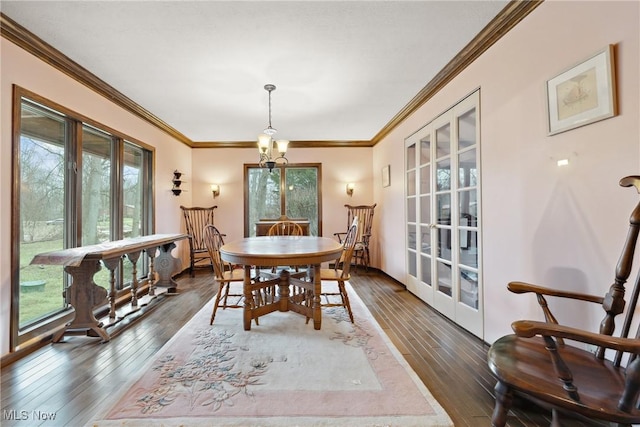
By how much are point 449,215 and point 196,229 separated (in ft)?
14.4

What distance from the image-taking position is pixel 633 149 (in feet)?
4.11

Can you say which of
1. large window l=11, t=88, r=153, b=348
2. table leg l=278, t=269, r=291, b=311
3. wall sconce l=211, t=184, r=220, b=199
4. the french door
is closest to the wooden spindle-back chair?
the french door

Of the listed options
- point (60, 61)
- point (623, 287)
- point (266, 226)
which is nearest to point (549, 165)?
point (623, 287)

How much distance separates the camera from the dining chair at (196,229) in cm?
480

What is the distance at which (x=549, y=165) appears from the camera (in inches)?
65.9

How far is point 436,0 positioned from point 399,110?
77.9 inches

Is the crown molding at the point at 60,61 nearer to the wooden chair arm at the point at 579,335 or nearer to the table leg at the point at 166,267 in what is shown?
the table leg at the point at 166,267

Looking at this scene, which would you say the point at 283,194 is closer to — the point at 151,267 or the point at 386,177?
the point at 386,177

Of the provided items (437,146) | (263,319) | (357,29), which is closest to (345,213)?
(437,146)

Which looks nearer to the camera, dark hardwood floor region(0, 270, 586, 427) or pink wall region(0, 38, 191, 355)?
dark hardwood floor region(0, 270, 586, 427)

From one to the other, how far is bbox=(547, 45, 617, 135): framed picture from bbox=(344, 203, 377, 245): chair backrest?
343cm

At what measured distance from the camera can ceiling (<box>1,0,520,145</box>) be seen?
1871 mm

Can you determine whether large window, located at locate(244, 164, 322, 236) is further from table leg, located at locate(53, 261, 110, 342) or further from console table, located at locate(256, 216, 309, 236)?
table leg, located at locate(53, 261, 110, 342)

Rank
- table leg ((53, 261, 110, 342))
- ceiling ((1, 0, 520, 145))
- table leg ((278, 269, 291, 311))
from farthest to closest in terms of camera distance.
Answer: table leg ((278, 269, 291, 311)) < table leg ((53, 261, 110, 342)) < ceiling ((1, 0, 520, 145))
